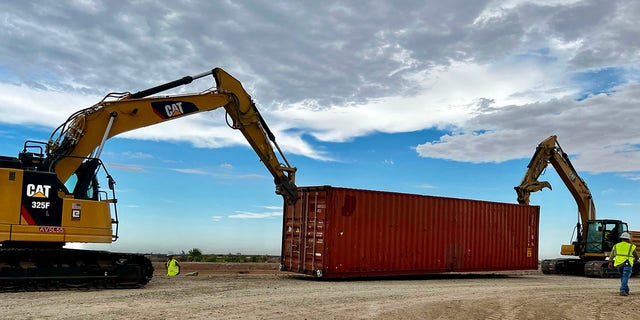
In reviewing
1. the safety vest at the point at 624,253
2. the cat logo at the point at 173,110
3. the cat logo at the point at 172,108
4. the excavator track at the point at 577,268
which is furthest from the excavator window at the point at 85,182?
the excavator track at the point at 577,268

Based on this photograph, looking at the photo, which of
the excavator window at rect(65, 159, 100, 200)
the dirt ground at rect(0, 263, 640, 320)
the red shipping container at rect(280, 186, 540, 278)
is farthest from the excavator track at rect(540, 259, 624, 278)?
the excavator window at rect(65, 159, 100, 200)

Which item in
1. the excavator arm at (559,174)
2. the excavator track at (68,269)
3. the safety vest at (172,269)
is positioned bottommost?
the safety vest at (172,269)

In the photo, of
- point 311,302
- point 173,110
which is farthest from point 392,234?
point 173,110

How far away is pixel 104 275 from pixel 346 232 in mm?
7502

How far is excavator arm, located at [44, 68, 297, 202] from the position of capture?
578 inches

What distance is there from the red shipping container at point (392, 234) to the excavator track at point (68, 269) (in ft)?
18.7

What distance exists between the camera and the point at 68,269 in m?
14.1

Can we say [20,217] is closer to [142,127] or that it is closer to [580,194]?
[142,127]

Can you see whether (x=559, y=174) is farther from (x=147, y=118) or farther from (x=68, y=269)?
(x=68, y=269)

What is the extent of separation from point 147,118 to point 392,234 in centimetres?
882

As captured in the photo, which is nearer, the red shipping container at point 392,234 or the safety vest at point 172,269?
the red shipping container at point 392,234

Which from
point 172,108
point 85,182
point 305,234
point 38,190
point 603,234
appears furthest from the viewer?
point 603,234

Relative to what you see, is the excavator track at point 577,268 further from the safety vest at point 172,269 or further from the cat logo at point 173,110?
the cat logo at point 173,110

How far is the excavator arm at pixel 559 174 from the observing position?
25656 millimetres
